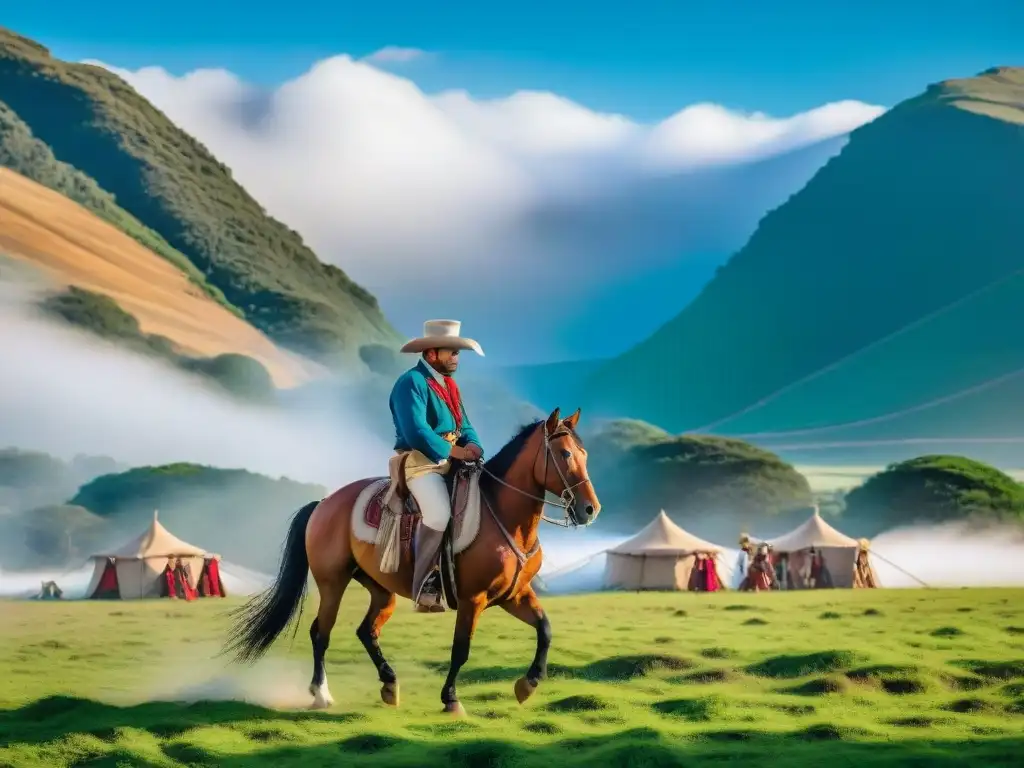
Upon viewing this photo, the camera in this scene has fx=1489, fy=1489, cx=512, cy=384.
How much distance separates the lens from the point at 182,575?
3847cm

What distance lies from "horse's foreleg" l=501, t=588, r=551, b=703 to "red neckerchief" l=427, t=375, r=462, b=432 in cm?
176

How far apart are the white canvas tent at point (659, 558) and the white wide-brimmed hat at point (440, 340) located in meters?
27.8

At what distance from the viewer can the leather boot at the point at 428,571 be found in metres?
13.7

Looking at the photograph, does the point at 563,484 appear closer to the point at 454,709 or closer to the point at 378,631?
the point at 454,709

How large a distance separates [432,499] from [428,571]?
26.0 inches

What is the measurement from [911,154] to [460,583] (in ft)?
600

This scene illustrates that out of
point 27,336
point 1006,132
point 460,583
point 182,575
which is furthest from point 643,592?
point 1006,132

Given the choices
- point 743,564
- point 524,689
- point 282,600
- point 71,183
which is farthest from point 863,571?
point 71,183

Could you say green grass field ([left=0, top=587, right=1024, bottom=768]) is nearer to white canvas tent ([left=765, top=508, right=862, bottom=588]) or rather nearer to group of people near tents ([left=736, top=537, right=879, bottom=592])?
group of people near tents ([left=736, top=537, right=879, bottom=592])

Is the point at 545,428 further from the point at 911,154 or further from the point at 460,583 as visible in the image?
the point at 911,154

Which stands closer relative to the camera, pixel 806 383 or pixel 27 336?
Result: pixel 27 336

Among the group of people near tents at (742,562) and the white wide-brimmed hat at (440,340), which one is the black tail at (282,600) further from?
the group of people near tents at (742,562)

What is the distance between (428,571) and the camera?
44.8ft

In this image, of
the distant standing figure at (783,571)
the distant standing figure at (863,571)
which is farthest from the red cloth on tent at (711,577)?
the distant standing figure at (863,571)
